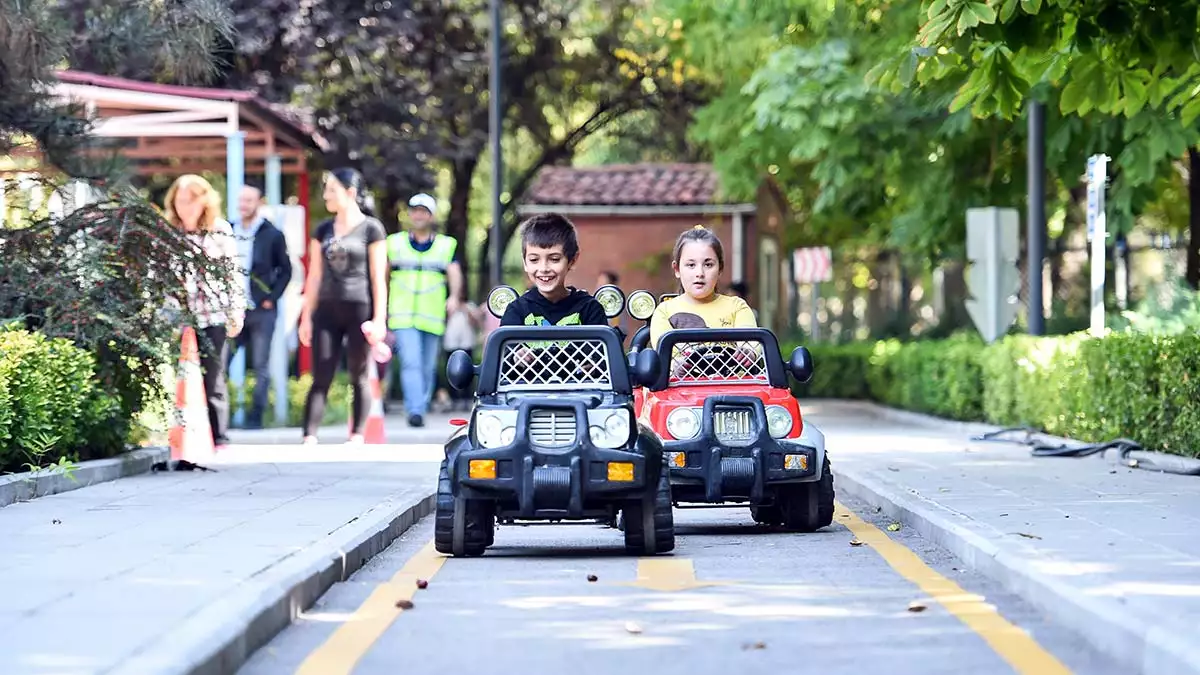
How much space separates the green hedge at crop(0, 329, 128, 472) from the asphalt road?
125 inches

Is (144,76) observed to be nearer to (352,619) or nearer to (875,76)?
(875,76)

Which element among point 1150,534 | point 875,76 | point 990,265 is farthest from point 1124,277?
point 1150,534

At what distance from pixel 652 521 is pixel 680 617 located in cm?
215

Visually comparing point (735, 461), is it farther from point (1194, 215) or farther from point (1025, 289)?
point (1025, 289)

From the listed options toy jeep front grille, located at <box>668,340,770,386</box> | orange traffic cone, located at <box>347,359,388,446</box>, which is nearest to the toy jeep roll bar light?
toy jeep front grille, located at <box>668,340,770,386</box>

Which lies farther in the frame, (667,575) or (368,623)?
(667,575)

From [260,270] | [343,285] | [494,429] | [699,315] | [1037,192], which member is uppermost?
[1037,192]

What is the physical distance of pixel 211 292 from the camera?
15.3 meters

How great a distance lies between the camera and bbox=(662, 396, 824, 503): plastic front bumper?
37.4ft

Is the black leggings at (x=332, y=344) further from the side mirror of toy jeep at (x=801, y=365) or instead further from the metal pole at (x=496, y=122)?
the metal pole at (x=496, y=122)

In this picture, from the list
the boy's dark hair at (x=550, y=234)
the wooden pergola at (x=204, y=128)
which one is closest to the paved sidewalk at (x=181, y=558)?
the boy's dark hair at (x=550, y=234)

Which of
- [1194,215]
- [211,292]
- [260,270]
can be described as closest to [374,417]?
[260,270]

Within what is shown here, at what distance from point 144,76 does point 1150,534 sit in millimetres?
23008

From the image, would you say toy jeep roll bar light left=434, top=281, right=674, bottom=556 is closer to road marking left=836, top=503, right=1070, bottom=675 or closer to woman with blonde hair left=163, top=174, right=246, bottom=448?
road marking left=836, top=503, right=1070, bottom=675
